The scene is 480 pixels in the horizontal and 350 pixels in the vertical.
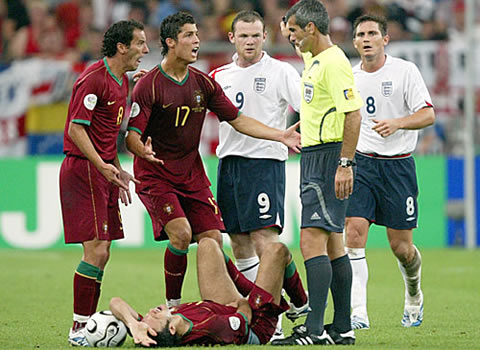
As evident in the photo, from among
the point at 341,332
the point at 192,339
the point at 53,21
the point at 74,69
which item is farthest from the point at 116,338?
the point at 53,21

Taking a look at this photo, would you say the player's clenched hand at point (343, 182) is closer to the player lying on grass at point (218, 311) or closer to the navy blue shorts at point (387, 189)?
the player lying on grass at point (218, 311)

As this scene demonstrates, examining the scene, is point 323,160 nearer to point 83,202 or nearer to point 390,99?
point 83,202

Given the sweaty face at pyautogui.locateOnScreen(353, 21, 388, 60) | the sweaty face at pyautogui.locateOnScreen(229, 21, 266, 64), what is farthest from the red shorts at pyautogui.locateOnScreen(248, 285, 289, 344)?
the sweaty face at pyautogui.locateOnScreen(353, 21, 388, 60)

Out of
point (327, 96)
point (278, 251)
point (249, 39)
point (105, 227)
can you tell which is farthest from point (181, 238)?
point (249, 39)

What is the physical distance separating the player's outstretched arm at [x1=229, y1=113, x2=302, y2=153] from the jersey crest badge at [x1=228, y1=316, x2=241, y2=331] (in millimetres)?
1590

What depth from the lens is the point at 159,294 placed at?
35.4 ft

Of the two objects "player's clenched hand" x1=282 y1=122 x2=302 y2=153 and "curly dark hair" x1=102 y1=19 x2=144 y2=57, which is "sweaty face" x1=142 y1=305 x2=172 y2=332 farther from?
"curly dark hair" x1=102 y1=19 x2=144 y2=57

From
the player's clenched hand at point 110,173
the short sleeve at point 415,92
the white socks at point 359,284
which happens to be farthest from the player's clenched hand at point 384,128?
the player's clenched hand at point 110,173

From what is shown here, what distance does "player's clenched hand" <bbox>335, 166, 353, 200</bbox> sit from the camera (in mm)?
6809

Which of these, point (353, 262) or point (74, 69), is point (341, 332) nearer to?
point (353, 262)

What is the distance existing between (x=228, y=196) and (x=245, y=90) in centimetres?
95

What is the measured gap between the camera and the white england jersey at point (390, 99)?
8922 millimetres

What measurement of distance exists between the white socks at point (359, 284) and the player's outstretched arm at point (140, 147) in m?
2.11

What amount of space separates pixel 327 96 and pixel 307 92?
167 mm
